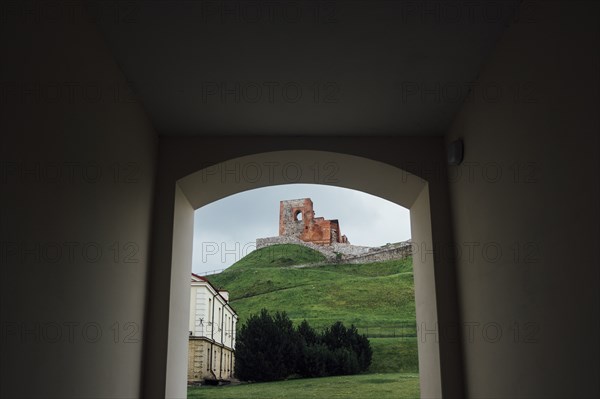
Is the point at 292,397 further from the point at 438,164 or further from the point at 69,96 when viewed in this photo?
the point at 69,96

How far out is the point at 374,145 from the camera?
4.42 metres

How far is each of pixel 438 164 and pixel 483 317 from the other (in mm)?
1352

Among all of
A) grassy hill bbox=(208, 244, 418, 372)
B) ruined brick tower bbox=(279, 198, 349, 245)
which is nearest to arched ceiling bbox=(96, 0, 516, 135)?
grassy hill bbox=(208, 244, 418, 372)

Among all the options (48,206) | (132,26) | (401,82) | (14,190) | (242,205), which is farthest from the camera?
(242,205)

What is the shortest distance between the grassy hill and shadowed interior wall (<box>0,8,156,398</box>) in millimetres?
18119

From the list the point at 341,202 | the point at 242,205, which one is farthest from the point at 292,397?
the point at 341,202

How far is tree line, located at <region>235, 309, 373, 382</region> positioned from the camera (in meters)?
18.2

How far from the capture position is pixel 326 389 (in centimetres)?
1666

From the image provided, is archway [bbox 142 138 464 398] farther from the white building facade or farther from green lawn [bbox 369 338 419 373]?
green lawn [bbox 369 338 419 373]

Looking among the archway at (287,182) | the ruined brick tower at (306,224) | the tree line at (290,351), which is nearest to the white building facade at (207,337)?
the tree line at (290,351)

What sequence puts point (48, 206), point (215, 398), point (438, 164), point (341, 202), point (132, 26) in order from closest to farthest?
point (48, 206) < point (132, 26) < point (438, 164) < point (215, 398) < point (341, 202)

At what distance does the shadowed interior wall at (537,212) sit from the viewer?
2.19m

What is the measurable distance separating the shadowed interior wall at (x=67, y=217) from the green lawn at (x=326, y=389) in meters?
12.1

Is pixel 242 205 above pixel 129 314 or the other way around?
above
